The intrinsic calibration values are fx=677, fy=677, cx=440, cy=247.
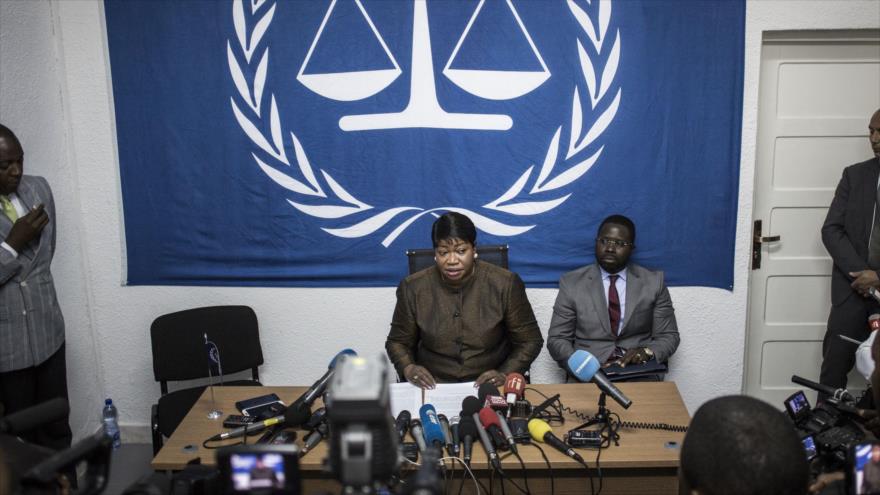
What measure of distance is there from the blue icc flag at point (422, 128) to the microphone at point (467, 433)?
1611 mm

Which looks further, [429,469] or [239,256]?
[239,256]

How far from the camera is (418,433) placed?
2.32m

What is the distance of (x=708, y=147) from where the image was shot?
11.9 feet

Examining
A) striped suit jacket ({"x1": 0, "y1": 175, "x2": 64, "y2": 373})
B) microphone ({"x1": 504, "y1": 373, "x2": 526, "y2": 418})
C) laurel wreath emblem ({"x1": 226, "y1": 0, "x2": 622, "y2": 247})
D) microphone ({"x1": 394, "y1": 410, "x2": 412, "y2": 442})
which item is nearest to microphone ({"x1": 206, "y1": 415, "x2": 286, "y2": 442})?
microphone ({"x1": 394, "y1": 410, "x2": 412, "y2": 442})

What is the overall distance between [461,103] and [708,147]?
1.35m

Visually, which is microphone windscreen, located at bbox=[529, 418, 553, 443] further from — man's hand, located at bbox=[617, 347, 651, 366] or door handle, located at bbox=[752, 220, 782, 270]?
door handle, located at bbox=[752, 220, 782, 270]

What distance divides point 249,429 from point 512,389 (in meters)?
0.96

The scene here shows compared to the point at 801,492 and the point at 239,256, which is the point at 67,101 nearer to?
the point at 239,256

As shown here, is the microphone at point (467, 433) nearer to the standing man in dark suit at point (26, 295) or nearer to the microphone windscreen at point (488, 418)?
the microphone windscreen at point (488, 418)

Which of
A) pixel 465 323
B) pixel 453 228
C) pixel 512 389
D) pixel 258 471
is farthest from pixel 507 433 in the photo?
pixel 258 471

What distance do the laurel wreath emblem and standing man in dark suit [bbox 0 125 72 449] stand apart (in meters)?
1.13

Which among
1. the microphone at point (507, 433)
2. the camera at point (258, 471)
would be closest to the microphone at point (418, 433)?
the microphone at point (507, 433)

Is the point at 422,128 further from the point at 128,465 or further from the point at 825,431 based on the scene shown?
the point at 128,465

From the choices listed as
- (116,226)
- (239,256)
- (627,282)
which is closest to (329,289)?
(239,256)
